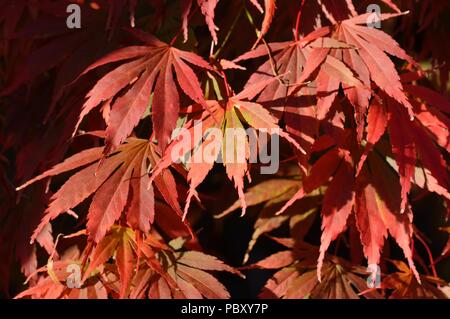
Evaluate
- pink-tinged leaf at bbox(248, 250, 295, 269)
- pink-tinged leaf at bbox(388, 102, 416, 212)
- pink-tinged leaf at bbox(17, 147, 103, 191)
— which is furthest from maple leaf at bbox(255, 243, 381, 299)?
pink-tinged leaf at bbox(17, 147, 103, 191)

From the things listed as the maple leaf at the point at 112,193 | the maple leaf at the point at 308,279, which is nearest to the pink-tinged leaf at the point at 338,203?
the maple leaf at the point at 308,279

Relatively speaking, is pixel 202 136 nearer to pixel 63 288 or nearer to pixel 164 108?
pixel 164 108

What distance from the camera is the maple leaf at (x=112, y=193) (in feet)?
3.08

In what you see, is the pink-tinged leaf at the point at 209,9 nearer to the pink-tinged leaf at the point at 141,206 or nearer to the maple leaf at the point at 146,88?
the maple leaf at the point at 146,88

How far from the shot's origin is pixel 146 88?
0.95m

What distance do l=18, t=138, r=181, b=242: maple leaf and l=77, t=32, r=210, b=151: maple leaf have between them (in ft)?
0.25

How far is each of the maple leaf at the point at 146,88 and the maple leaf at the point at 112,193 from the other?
Result: 76 mm

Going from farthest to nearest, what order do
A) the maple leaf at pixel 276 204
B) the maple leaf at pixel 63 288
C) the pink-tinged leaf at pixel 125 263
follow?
the maple leaf at pixel 276 204 → the maple leaf at pixel 63 288 → the pink-tinged leaf at pixel 125 263

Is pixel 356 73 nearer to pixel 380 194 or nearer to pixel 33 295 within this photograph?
pixel 380 194

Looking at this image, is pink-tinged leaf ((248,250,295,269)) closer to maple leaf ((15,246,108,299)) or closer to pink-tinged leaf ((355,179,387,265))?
pink-tinged leaf ((355,179,387,265))

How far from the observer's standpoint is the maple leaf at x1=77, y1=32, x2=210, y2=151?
91 centimetres

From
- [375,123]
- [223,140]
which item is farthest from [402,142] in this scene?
[223,140]

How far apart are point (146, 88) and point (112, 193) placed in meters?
0.16
